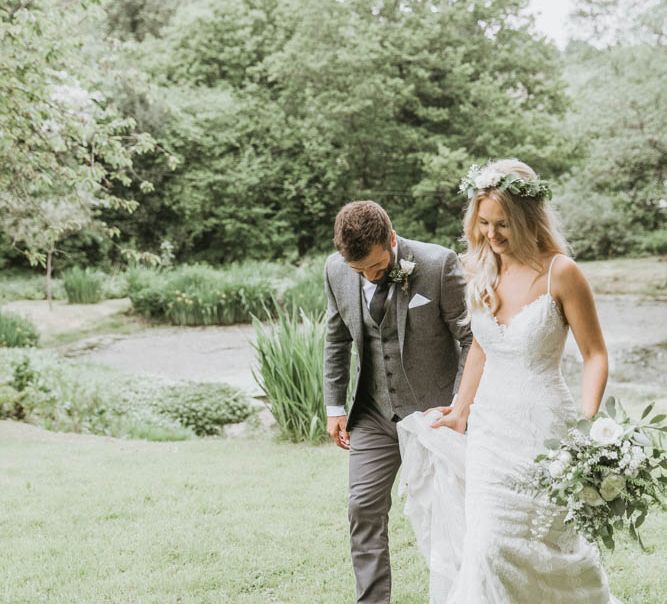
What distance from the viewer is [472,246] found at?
112 inches

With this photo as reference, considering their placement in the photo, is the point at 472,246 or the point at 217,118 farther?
the point at 217,118

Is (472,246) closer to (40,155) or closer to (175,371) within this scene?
(40,155)

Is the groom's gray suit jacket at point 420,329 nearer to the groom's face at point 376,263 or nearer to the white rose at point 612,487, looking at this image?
the groom's face at point 376,263

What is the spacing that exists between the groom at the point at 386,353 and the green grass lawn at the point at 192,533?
0.70m

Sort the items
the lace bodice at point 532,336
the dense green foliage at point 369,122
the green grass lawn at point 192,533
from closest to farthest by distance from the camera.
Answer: the lace bodice at point 532,336 → the green grass lawn at point 192,533 → the dense green foliage at point 369,122

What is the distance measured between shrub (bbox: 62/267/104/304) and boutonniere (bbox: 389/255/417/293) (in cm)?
1456

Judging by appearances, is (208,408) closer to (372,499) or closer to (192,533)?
(192,533)

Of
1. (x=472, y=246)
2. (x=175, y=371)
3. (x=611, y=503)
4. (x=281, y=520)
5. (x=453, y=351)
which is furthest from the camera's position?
(x=175, y=371)

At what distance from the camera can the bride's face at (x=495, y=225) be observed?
106 inches

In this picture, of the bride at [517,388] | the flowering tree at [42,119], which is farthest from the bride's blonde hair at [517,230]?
the flowering tree at [42,119]

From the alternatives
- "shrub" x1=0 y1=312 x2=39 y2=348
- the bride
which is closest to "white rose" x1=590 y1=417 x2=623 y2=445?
the bride

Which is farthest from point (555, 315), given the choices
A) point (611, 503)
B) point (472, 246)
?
point (611, 503)

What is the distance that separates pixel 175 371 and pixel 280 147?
12830 millimetres

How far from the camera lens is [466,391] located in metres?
2.97
